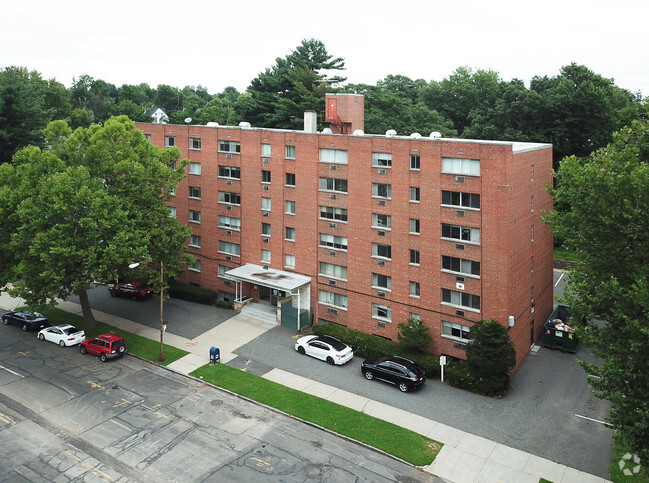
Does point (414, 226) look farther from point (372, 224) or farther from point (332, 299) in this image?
point (332, 299)

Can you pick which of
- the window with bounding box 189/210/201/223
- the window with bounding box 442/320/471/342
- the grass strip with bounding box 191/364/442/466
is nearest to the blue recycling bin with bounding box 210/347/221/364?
the grass strip with bounding box 191/364/442/466

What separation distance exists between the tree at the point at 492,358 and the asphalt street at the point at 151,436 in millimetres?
8521

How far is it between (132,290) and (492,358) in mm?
30059

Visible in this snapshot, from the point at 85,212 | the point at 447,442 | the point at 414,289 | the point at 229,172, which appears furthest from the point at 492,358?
the point at 85,212

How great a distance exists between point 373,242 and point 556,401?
47.3 ft

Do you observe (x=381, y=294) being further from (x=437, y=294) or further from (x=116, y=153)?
(x=116, y=153)

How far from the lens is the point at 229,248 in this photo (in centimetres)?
4512

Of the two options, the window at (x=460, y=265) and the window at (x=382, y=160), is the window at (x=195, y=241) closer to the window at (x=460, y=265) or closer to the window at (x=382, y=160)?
the window at (x=382, y=160)

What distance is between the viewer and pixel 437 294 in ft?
112

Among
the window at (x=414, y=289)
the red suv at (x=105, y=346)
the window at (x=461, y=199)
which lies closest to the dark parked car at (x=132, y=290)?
the red suv at (x=105, y=346)

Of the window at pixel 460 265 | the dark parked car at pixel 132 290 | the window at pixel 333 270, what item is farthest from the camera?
the dark parked car at pixel 132 290

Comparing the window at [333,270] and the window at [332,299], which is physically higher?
the window at [333,270]

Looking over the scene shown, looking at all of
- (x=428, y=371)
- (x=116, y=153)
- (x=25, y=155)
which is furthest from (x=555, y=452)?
(x=25, y=155)

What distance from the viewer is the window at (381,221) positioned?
36.0 meters
